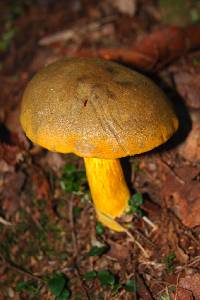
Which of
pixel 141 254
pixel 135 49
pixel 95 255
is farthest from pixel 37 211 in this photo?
pixel 135 49

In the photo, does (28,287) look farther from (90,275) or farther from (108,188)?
(108,188)

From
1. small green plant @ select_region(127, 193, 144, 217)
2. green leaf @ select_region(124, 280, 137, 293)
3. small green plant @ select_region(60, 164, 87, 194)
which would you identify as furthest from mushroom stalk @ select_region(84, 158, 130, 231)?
green leaf @ select_region(124, 280, 137, 293)

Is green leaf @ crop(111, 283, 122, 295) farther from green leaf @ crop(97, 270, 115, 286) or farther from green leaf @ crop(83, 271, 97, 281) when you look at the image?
green leaf @ crop(83, 271, 97, 281)

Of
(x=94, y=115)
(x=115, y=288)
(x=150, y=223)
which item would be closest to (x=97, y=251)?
(x=115, y=288)

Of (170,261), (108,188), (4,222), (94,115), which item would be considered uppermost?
(94,115)

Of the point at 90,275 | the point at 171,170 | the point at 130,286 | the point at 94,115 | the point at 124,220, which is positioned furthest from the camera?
the point at 171,170

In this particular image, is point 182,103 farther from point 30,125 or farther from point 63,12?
point 63,12
